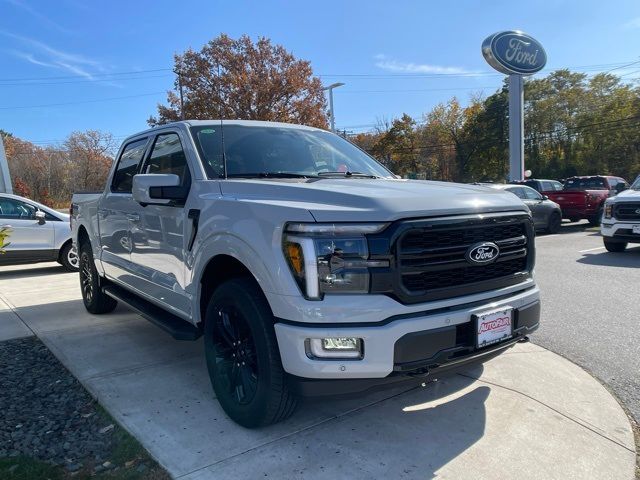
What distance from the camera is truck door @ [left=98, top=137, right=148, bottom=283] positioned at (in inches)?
188

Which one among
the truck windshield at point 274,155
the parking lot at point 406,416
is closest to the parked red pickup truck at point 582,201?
the parking lot at point 406,416

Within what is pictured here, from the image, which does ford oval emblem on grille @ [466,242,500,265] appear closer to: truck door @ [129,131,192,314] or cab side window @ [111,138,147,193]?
truck door @ [129,131,192,314]

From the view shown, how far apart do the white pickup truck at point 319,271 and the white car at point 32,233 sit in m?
6.95

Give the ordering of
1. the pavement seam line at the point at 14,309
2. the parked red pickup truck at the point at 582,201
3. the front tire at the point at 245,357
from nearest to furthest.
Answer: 1. the front tire at the point at 245,357
2. the pavement seam line at the point at 14,309
3. the parked red pickup truck at the point at 582,201

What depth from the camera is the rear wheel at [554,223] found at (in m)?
15.4

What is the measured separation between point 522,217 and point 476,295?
2.35ft

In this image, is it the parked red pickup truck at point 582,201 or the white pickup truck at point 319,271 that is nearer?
the white pickup truck at point 319,271

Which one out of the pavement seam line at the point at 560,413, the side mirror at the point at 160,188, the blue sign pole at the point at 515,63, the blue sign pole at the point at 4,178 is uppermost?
the blue sign pole at the point at 515,63

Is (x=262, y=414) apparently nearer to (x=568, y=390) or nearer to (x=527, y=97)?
(x=568, y=390)

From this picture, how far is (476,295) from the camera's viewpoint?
2.93 meters

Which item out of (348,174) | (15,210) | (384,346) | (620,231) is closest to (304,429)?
(384,346)

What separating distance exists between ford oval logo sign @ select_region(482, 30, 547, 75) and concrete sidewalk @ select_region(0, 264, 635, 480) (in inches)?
858

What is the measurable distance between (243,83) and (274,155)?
29.3 m

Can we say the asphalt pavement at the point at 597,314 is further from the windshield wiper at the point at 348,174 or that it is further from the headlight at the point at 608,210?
the windshield wiper at the point at 348,174
